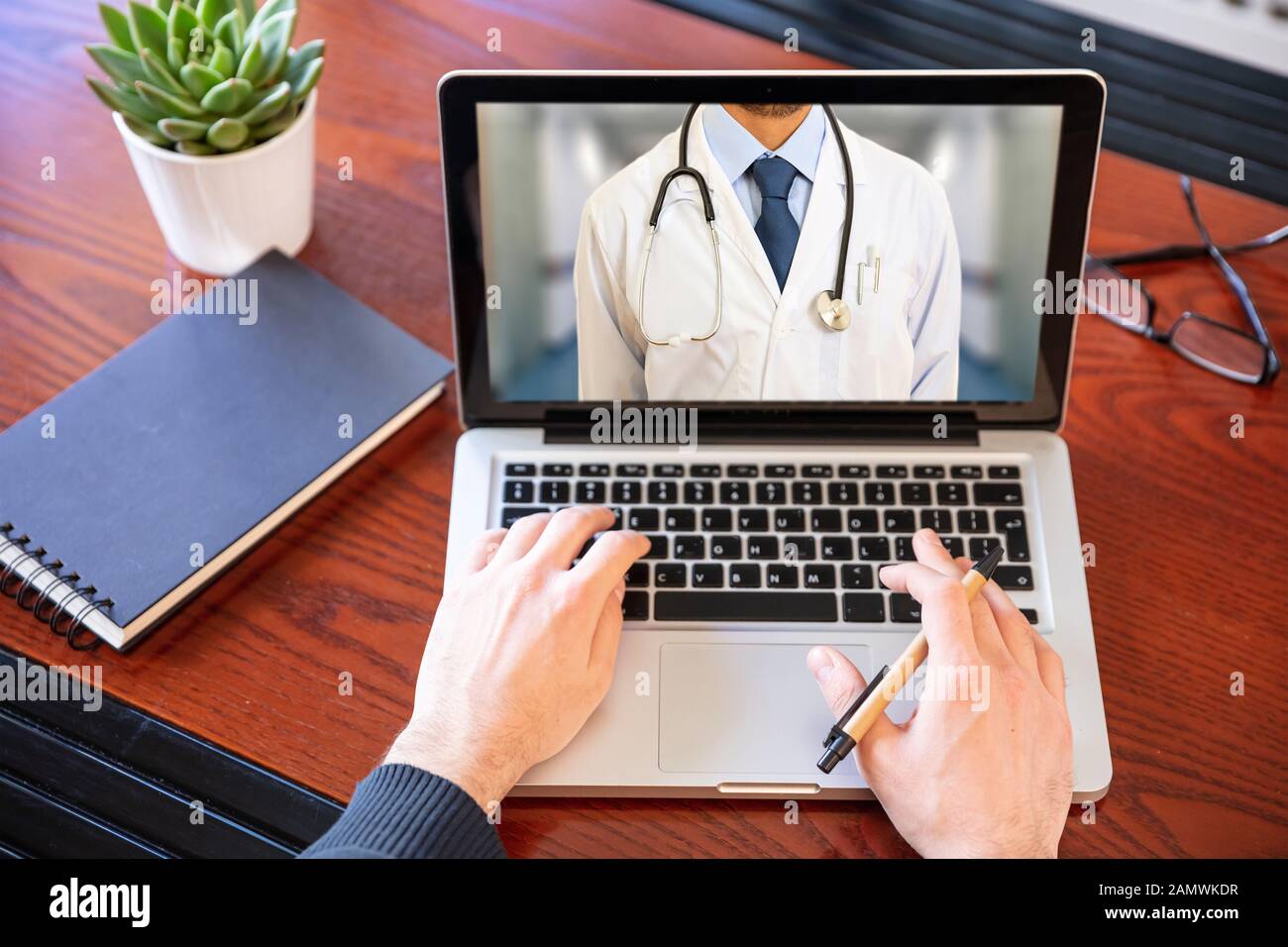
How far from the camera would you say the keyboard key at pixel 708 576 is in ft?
3.02

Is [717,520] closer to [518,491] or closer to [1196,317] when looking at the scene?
[518,491]

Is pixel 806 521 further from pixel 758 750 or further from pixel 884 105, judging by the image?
pixel 884 105

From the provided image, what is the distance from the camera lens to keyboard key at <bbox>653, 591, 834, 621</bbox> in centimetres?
91

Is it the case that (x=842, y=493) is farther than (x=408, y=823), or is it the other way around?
(x=842, y=493)

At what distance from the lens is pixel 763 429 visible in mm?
994

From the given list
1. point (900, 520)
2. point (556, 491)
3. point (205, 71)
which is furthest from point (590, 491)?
point (205, 71)

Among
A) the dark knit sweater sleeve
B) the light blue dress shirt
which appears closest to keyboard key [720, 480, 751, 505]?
the light blue dress shirt

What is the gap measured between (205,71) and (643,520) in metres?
0.50

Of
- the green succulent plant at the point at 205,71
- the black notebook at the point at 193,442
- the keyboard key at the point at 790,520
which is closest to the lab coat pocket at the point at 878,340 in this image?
the keyboard key at the point at 790,520

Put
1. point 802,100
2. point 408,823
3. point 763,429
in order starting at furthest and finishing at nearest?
point 763,429 < point 802,100 < point 408,823

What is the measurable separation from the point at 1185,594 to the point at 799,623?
32 centimetres

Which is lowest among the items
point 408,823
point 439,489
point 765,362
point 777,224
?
point 408,823

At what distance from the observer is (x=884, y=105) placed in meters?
0.89
